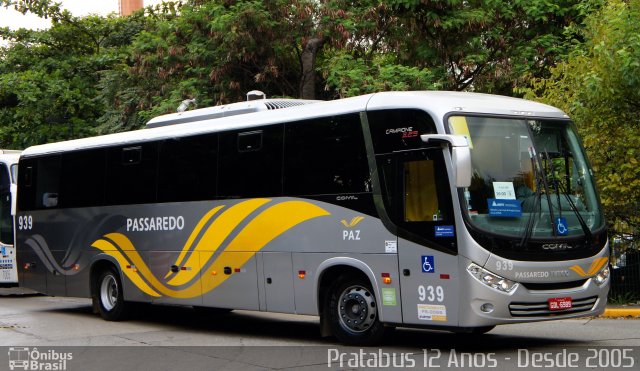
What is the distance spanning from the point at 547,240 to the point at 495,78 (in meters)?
13.4

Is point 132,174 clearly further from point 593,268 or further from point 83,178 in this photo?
point 593,268

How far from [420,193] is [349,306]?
1939mm

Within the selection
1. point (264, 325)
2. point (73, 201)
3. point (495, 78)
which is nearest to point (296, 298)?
point (264, 325)

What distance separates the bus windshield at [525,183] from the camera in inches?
420

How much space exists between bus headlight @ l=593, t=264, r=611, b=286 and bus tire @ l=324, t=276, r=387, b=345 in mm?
2699

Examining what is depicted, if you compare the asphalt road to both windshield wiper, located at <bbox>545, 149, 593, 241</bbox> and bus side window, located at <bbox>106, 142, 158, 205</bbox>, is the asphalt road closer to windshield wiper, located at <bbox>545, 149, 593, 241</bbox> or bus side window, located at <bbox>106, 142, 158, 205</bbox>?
windshield wiper, located at <bbox>545, 149, 593, 241</bbox>

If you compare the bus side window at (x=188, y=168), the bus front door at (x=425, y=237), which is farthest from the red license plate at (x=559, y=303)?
the bus side window at (x=188, y=168)

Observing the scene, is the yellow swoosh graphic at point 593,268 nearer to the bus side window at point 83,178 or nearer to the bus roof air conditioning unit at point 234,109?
the bus roof air conditioning unit at point 234,109

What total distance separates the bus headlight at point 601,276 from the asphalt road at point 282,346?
2.61 feet

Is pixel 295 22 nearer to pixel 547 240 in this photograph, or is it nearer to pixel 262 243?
pixel 262 243

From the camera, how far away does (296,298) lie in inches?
503

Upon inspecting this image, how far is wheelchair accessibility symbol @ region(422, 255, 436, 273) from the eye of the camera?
430 inches

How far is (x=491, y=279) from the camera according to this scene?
10.5m

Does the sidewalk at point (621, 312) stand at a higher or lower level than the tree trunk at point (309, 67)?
lower
